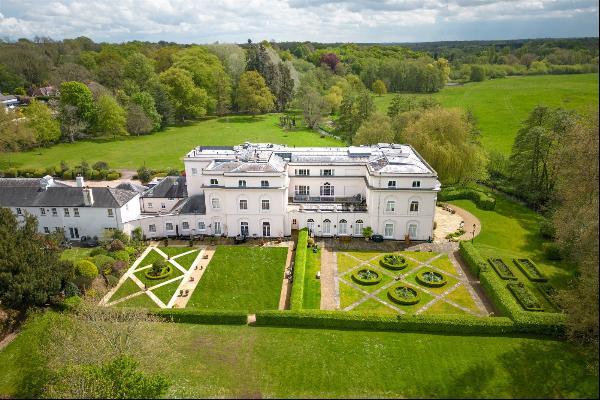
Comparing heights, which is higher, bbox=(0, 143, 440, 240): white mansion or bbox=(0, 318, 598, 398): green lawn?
bbox=(0, 143, 440, 240): white mansion

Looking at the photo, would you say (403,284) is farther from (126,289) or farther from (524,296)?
(126,289)

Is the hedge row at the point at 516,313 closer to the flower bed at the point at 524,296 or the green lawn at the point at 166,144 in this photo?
the flower bed at the point at 524,296

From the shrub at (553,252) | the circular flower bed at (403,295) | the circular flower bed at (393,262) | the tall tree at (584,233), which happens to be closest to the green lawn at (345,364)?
the tall tree at (584,233)

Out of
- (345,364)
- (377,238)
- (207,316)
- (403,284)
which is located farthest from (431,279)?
(207,316)

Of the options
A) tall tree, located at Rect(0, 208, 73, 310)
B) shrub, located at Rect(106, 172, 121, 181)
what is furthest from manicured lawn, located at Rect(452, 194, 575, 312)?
shrub, located at Rect(106, 172, 121, 181)

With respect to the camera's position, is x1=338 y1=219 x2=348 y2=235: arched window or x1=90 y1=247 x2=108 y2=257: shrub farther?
x1=338 y1=219 x2=348 y2=235: arched window

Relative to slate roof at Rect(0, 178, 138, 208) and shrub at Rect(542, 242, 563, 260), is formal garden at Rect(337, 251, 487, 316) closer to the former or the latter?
shrub at Rect(542, 242, 563, 260)
